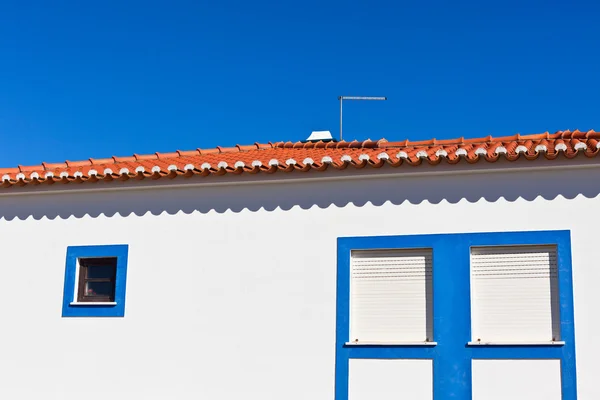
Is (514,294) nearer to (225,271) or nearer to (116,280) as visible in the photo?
(225,271)

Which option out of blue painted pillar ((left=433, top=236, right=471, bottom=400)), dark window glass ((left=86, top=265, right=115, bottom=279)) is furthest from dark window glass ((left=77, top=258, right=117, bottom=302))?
blue painted pillar ((left=433, top=236, right=471, bottom=400))

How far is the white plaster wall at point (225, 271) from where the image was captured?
9.41m

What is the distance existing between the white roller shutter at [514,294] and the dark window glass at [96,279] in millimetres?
4906

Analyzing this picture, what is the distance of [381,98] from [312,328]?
6.43 meters

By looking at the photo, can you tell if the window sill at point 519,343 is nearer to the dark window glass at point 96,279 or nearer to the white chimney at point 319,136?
the dark window glass at point 96,279

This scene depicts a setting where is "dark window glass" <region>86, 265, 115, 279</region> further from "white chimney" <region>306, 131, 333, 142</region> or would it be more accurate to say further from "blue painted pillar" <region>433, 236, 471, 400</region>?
"white chimney" <region>306, 131, 333, 142</region>

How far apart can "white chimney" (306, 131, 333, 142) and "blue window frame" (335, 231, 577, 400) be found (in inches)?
230

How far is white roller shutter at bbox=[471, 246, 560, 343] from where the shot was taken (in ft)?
29.9

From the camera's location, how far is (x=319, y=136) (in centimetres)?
1552

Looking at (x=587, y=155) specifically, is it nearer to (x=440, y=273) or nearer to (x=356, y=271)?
(x=440, y=273)

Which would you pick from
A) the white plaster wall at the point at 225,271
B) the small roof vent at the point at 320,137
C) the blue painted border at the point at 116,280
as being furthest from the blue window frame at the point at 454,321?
the small roof vent at the point at 320,137

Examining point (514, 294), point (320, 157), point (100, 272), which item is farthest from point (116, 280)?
point (514, 294)

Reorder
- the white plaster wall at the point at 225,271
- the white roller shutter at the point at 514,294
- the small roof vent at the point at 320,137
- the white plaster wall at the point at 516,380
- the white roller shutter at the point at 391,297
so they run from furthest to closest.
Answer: the small roof vent at the point at 320,137, the white roller shutter at the point at 391,297, the white plaster wall at the point at 225,271, the white roller shutter at the point at 514,294, the white plaster wall at the point at 516,380

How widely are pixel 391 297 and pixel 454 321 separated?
833mm
